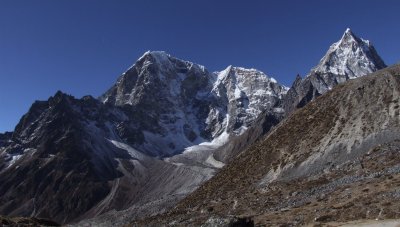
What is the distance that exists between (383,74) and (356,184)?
156 ft

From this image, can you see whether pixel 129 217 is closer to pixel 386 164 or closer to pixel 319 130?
pixel 319 130

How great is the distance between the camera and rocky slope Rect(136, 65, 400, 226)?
52.4 metres

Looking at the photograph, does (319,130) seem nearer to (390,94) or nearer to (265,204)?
(390,94)

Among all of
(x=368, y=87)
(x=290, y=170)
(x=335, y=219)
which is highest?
(x=368, y=87)

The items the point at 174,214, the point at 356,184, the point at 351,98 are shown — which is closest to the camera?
the point at 356,184

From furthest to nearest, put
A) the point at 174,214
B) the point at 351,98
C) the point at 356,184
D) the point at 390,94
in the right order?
the point at 351,98 → the point at 390,94 → the point at 174,214 → the point at 356,184

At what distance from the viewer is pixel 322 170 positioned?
78312 millimetres

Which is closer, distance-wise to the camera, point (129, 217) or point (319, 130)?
point (319, 130)

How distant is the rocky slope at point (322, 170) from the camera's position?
2063 inches

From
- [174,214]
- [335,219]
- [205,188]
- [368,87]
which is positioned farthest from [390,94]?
[335,219]

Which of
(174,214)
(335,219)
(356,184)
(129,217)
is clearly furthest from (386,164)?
(129,217)

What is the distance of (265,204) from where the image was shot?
68.1 metres

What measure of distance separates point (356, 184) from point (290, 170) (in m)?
27.5

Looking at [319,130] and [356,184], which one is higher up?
[319,130]
